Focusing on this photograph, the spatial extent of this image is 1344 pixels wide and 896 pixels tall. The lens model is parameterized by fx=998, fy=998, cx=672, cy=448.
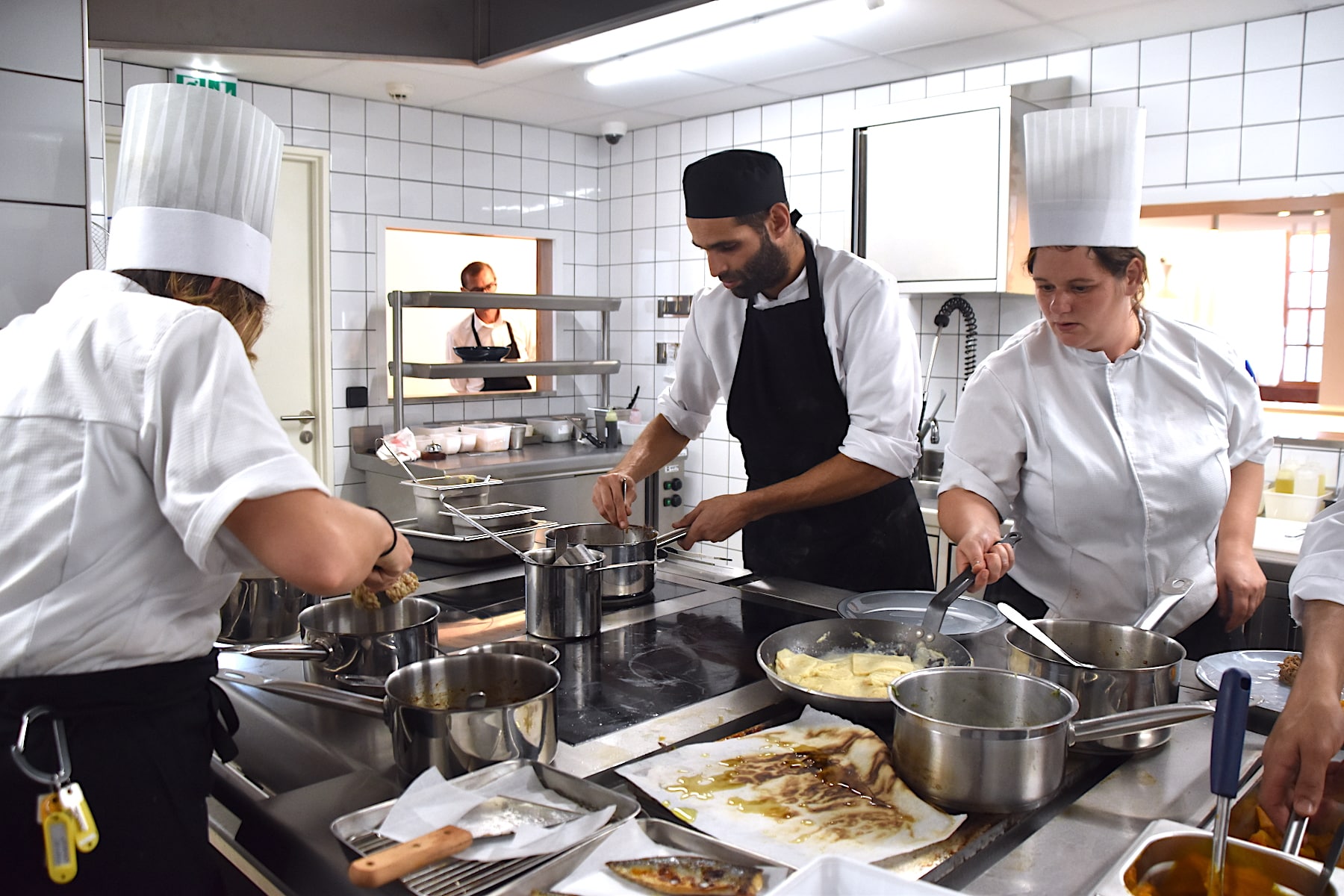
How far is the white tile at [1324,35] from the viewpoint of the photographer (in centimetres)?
317

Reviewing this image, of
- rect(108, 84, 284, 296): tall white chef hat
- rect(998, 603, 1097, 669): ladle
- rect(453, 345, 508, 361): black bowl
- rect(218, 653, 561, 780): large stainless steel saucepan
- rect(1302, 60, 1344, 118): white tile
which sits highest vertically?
rect(1302, 60, 1344, 118): white tile

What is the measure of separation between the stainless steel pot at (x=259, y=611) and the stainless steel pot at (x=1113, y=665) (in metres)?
1.16

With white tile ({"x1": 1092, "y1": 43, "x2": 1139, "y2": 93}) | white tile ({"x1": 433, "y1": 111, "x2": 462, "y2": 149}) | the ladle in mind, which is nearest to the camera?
the ladle

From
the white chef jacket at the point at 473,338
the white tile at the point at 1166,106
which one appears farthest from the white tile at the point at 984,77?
the white chef jacket at the point at 473,338

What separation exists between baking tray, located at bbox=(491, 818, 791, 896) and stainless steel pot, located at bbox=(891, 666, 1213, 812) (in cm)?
24

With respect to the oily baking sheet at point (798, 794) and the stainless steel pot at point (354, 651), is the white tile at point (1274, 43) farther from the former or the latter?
the stainless steel pot at point (354, 651)

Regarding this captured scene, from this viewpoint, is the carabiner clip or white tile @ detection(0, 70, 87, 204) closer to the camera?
the carabiner clip

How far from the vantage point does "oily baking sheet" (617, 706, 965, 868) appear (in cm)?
99

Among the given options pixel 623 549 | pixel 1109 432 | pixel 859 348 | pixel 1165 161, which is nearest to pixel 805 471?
pixel 859 348

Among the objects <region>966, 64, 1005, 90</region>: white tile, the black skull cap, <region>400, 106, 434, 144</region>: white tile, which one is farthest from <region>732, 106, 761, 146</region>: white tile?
the black skull cap

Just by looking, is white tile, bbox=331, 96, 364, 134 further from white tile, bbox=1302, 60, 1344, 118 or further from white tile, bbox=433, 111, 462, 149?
white tile, bbox=1302, 60, 1344, 118

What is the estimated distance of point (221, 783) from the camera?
3.89 feet

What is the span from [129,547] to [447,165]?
4318 millimetres

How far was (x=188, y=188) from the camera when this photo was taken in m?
1.18
